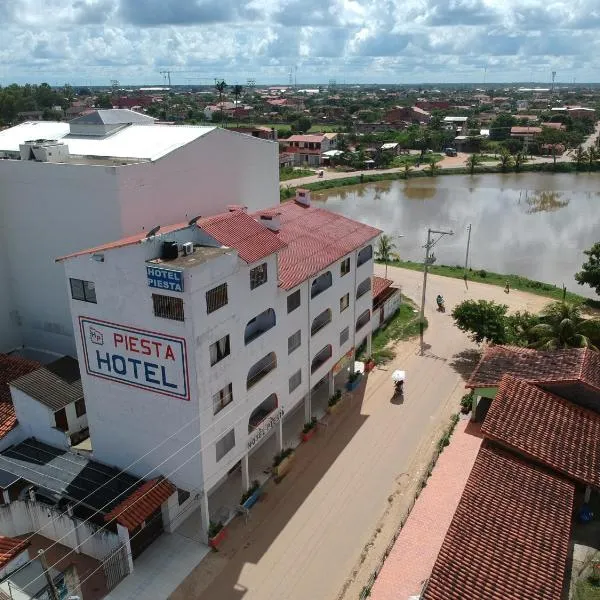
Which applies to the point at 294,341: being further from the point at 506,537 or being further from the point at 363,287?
the point at 506,537

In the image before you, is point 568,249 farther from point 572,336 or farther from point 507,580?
point 507,580

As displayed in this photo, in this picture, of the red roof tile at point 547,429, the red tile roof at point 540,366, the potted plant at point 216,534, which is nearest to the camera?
the potted plant at point 216,534

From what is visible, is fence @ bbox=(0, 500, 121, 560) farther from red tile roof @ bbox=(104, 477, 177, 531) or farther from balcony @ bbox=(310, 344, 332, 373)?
balcony @ bbox=(310, 344, 332, 373)

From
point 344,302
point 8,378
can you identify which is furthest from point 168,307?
point 8,378

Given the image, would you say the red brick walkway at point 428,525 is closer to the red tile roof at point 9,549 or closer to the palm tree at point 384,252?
the red tile roof at point 9,549

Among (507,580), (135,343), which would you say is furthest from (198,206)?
(507,580)

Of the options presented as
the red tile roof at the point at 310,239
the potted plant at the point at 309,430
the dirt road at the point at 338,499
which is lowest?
the dirt road at the point at 338,499

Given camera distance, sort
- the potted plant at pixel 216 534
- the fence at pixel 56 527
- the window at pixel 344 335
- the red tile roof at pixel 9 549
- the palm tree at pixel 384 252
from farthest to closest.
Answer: the palm tree at pixel 384 252
the window at pixel 344 335
the potted plant at pixel 216 534
the fence at pixel 56 527
the red tile roof at pixel 9 549

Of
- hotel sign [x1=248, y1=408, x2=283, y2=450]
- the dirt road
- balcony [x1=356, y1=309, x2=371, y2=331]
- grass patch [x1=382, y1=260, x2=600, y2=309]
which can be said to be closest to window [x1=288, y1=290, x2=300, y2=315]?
hotel sign [x1=248, y1=408, x2=283, y2=450]

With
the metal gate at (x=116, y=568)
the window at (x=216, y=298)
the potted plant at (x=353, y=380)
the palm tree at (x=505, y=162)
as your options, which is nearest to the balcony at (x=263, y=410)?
the window at (x=216, y=298)
